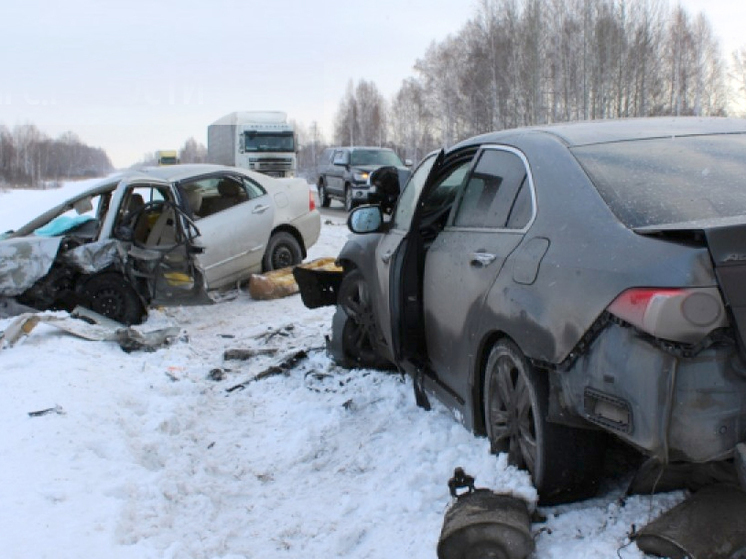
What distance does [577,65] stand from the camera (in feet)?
153

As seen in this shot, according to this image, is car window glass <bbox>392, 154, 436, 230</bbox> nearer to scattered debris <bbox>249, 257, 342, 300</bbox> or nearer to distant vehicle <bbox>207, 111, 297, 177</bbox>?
scattered debris <bbox>249, 257, 342, 300</bbox>

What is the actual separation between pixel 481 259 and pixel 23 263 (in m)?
5.77

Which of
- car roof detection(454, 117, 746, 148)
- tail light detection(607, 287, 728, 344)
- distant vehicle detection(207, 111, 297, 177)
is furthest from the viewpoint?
distant vehicle detection(207, 111, 297, 177)

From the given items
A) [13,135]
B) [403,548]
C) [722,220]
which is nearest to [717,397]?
[722,220]

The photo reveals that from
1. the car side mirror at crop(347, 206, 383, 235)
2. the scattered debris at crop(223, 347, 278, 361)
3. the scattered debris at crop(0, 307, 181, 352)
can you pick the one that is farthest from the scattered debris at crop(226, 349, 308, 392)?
the car side mirror at crop(347, 206, 383, 235)

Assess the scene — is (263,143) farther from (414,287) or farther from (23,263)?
(414,287)

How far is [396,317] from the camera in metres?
4.27

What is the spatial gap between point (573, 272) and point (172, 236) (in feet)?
21.7

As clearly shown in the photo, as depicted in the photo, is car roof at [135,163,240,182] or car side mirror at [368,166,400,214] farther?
car roof at [135,163,240,182]

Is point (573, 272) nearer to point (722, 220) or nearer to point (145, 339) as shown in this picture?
point (722, 220)

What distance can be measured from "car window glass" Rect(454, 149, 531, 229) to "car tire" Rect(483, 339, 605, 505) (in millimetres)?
660

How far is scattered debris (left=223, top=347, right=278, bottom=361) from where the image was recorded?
654 centimetres

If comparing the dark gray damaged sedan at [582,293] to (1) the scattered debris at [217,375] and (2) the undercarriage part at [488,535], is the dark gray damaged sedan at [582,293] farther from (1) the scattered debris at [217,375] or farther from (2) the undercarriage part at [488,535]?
(1) the scattered debris at [217,375]

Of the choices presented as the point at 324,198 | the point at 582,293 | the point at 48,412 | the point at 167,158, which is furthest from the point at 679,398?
the point at 167,158
